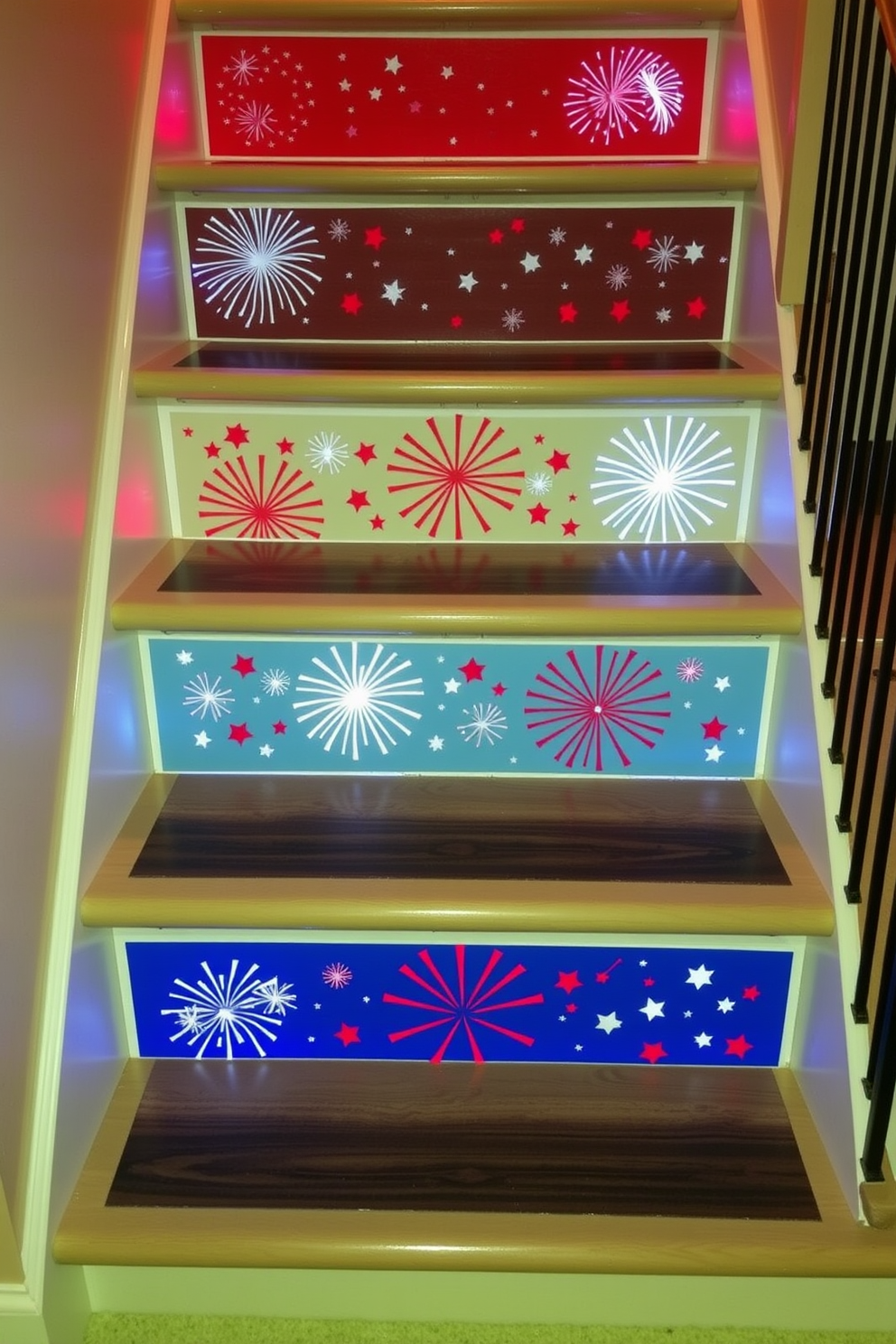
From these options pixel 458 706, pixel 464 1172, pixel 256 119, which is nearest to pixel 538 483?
pixel 458 706

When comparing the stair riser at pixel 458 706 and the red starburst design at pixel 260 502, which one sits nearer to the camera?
the stair riser at pixel 458 706

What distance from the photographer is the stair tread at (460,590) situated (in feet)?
4.12

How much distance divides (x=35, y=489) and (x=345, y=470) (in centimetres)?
49

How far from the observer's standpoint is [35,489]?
1.06 metres

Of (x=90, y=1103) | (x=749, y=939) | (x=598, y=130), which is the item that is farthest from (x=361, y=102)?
(x=90, y=1103)

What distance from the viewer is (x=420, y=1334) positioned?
1133mm

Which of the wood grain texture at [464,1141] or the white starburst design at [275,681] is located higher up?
the white starburst design at [275,681]

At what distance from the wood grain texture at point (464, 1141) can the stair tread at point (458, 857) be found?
0.24 m

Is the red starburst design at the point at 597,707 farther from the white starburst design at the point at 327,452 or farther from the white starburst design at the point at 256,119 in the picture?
the white starburst design at the point at 256,119

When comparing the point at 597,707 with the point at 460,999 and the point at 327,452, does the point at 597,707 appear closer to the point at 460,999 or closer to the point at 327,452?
the point at 460,999

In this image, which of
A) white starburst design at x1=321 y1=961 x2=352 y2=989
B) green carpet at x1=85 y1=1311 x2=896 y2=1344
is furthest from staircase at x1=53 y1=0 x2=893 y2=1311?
green carpet at x1=85 y1=1311 x2=896 y2=1344

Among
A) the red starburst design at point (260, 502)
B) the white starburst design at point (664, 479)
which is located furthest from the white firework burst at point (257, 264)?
the white starburst design at point (664, 479)

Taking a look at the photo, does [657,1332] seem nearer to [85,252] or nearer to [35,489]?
[35,489]

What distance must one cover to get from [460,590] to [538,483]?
0.24m
